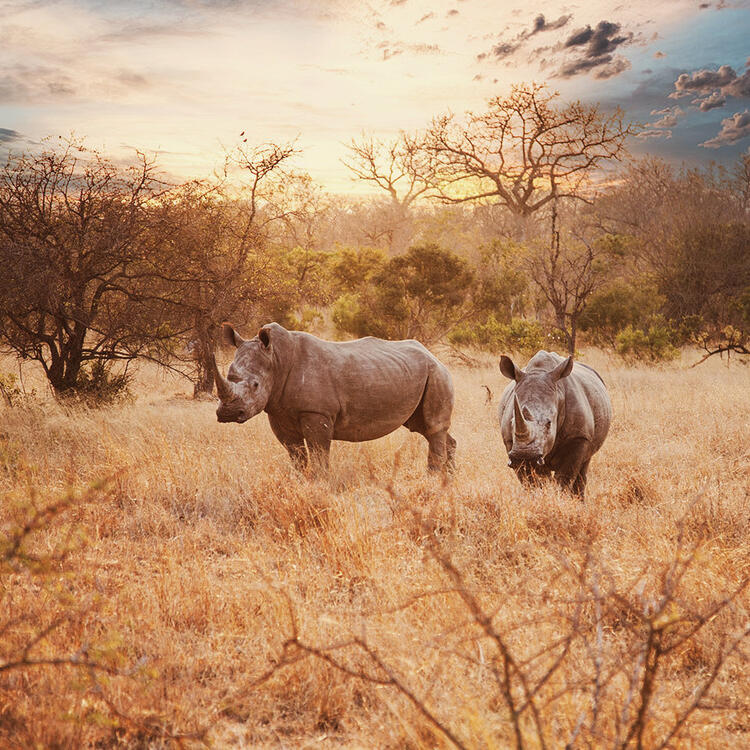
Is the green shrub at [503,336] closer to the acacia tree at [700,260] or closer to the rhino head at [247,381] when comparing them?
the acacia tree at [700,260]

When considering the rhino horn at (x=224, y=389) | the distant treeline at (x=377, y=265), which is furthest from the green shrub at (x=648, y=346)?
the rhino horn at (x=224, y=389)

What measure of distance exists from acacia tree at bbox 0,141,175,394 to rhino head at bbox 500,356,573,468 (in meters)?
6.42

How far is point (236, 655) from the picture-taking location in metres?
3.34

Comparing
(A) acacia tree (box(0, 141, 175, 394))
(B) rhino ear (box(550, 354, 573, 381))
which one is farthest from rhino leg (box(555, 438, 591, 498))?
(A) acacia tree (box(0, 141, 175, 394))

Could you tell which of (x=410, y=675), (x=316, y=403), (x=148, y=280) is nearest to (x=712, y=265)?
(x=148, y=280)

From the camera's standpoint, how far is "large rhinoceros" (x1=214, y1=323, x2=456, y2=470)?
622 centimetres

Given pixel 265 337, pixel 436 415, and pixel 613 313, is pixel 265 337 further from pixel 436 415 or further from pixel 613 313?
pixel 613 313

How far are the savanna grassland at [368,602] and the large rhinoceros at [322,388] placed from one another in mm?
452

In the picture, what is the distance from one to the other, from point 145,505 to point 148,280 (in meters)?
5.70

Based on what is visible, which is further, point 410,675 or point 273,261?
point 273,261

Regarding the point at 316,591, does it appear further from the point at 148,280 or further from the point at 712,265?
the point at 712,265

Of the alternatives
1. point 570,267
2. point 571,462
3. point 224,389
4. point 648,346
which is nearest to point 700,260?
point 570,267

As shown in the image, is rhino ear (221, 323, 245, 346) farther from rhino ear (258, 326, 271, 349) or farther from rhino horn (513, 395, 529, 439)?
rhino horn (513, 395, 529, 439)

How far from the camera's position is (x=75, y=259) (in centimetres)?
1008
